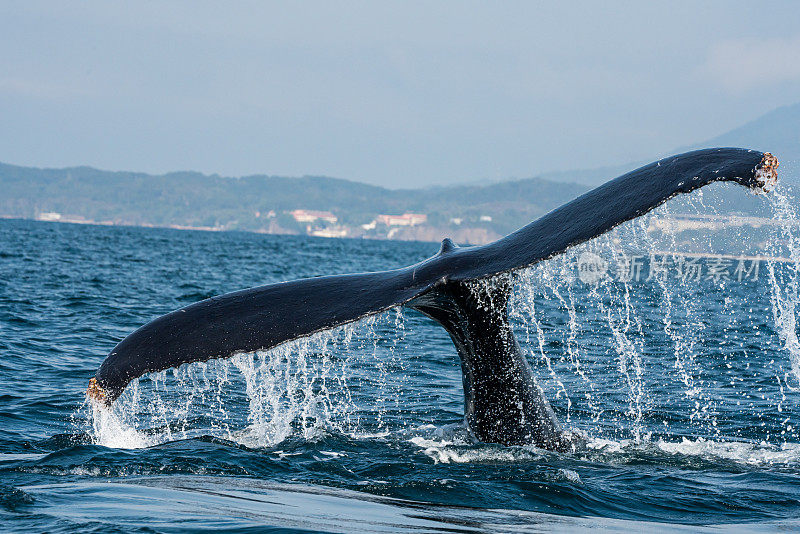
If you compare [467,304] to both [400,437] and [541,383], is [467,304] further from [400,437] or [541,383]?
[541,383]

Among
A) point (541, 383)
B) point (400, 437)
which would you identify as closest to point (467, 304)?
point (400, 437)

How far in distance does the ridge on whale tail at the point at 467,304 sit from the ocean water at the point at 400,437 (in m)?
0.19

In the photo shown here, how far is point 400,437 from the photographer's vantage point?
7.01 m

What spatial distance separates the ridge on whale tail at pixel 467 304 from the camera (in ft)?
13.9

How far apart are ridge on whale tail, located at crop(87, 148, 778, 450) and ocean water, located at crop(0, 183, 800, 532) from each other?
19 centimetres

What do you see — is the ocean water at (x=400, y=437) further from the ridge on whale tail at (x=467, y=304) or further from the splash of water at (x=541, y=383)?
the ridge on whale tail at (x=467, y=304)

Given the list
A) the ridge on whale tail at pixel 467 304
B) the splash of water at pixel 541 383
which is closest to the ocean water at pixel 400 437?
the splash of water at pixel 541 383

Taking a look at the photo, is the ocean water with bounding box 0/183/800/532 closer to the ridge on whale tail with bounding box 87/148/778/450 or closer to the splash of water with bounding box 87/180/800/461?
the splash of water with bounding box 87/180/800/461

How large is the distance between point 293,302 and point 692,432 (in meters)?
4.56

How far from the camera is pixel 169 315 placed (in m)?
4.57

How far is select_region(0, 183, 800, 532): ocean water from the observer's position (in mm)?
4703

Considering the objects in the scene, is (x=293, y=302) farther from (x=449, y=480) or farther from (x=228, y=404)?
(x=228, y=404)

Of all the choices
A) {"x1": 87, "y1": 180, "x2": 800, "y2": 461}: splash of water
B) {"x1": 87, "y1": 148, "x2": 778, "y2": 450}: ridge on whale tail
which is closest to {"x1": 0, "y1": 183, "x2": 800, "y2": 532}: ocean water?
{"x1": 87, "y1": 180, "x2": 800, "y2": 461}: splash of water

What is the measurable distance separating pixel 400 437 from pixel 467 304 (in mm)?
2123
